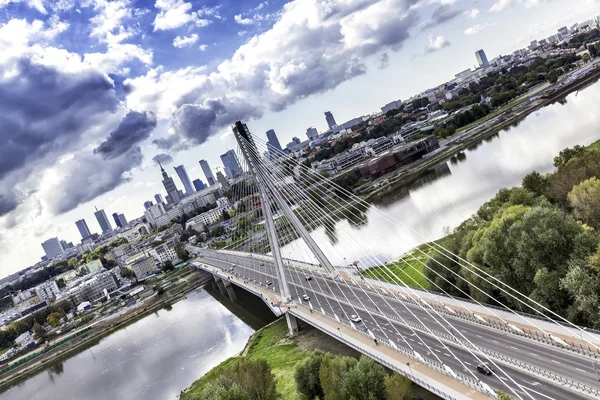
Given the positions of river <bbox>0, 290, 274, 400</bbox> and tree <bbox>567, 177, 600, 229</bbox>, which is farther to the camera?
river <bbox>0, 290, 274, 400</bbox>

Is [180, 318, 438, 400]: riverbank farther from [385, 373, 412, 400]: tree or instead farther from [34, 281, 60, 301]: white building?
[34, 281, 60, 301]: white building

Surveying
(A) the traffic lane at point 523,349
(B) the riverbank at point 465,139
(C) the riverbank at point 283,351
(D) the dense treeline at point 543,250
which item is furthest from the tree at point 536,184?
(B) the riverbank at point 465,139

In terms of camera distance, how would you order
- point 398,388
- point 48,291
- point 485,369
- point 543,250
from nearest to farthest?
1. point 485,369
2. point 398,388
3. point 543,250
4. point 48,291

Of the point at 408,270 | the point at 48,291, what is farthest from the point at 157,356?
the point at 48,291

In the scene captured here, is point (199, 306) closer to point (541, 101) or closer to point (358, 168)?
point (358, 168)

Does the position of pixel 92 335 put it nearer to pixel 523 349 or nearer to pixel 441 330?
pixel 441 330

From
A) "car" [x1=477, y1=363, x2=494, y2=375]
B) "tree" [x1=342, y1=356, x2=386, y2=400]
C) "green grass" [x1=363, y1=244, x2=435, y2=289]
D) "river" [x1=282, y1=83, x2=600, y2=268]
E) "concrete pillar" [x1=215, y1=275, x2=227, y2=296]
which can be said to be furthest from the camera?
"concrete pillar" [x1=215, y1=275, x2=227, y2=296]

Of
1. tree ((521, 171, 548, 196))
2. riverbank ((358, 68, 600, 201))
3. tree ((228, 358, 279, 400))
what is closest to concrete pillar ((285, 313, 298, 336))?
tree ((228, 358, 279, 400))
